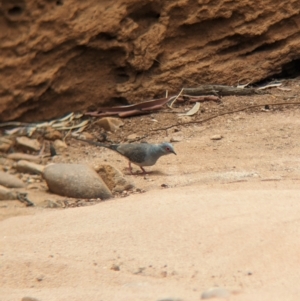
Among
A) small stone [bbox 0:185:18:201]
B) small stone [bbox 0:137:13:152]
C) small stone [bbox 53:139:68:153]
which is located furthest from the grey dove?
small stone [bbox 0:137:13:152]

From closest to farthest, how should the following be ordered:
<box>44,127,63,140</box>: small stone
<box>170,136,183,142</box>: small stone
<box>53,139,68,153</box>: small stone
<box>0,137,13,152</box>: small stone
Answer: <box>170,136,183,142</box>: small stone, <box>0,137,13,152</box>: small stone, <box>53,139,68,153</box>: small stone, <box>44,127,63,140</box>: small stone

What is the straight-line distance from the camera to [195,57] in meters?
8.43

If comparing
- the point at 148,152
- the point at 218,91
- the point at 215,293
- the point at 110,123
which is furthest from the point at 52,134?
the point at 215,293

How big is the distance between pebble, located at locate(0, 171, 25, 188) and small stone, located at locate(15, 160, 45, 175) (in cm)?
30

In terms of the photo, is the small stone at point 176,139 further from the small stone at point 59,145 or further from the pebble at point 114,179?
the pebble at point 114,179

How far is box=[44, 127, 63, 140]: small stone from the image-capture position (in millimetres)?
7867

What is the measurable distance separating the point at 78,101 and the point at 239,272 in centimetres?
484

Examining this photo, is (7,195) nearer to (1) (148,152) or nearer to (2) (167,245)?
(1) (148,152)

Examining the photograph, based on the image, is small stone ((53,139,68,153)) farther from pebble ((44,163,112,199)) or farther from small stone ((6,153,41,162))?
pebble ((44,163,112,199))

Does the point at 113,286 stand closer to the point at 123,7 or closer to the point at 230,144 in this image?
the point at 230,144

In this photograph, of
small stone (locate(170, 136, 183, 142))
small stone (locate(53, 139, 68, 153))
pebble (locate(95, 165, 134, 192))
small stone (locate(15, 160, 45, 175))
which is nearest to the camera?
pebble (locate(95, 165, 134, 192))

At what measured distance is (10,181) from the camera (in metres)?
6.71

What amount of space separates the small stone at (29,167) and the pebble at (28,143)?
443mm

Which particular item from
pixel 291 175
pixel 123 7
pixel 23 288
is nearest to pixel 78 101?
pixel 123 7
